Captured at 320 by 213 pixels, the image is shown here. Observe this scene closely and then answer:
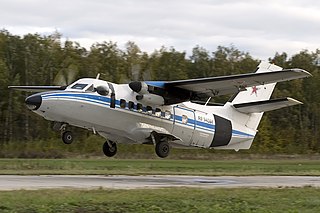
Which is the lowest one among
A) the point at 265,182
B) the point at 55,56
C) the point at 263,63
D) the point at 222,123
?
the point at 265,182

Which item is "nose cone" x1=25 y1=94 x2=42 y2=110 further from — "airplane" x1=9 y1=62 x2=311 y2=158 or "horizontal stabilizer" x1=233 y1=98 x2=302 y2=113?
"horizontal stabilizer" x1=233 y1=98 x2=302 y2=113

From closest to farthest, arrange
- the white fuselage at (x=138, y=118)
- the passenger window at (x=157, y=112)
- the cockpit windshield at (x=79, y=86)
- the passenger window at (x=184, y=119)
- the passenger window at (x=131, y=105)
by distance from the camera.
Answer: the white fuselage at (x=138, y=118)
the cockpit windshield at (x=79, y=86)
the passenger window at (x=131, y=105)
the passenger window at (x=157, y=112)
the passenger window at (x=184, y=119)

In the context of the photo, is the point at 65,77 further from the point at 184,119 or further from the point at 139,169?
the point at 139,169

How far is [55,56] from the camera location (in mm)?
79562

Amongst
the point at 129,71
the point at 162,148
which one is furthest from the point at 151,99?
the point at 129,71

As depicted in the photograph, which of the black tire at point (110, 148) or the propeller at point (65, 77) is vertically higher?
the propeller at point (65, 77)

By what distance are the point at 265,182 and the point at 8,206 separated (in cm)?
1349

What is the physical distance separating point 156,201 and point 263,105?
58.6ft

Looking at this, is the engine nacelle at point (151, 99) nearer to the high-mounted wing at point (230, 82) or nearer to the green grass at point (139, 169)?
the high-mounted wing at point (230, 82)

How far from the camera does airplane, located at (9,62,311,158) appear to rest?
1182 inches

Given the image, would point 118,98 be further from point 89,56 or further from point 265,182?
point 89,56

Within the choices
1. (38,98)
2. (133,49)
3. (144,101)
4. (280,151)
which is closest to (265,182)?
(144,101)

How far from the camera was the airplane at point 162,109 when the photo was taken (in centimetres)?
3002

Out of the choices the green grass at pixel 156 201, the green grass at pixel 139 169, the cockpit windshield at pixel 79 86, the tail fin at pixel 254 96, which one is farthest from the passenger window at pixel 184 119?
the green grass at pixel 156 201
